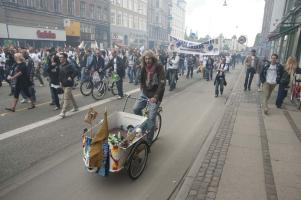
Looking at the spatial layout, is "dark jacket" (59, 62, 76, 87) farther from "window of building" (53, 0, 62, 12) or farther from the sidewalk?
"window of building" (53, 0, 62, 12)

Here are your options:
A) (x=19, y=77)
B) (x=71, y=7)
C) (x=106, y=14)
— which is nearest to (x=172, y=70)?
(x=19, y=77)

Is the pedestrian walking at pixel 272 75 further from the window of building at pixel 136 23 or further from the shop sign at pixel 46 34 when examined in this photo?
the window of building at pixel 136 23

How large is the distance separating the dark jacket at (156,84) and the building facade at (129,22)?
1642 inches

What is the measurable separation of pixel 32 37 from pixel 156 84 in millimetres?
28472

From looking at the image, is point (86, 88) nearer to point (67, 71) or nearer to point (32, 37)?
point (67, 71)

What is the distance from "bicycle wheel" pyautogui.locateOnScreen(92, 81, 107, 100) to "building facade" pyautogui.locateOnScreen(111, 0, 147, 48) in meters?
36.0

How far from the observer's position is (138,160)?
4.82m

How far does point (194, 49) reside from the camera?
18.6 metres

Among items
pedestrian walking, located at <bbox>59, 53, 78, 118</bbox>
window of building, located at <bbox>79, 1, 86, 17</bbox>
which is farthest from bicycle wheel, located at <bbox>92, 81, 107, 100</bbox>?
window of building, located at <bbox>79, 1, 86, 17</bbox>

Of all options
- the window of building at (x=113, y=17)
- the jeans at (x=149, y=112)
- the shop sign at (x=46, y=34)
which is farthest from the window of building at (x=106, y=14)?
the jeans at (x=149, y=112)

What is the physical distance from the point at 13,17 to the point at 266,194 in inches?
1207

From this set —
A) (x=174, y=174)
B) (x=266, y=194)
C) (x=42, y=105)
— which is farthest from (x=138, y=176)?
(x=42, y=105)

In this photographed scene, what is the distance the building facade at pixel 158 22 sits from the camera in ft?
229

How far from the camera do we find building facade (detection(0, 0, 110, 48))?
28.4 meters
